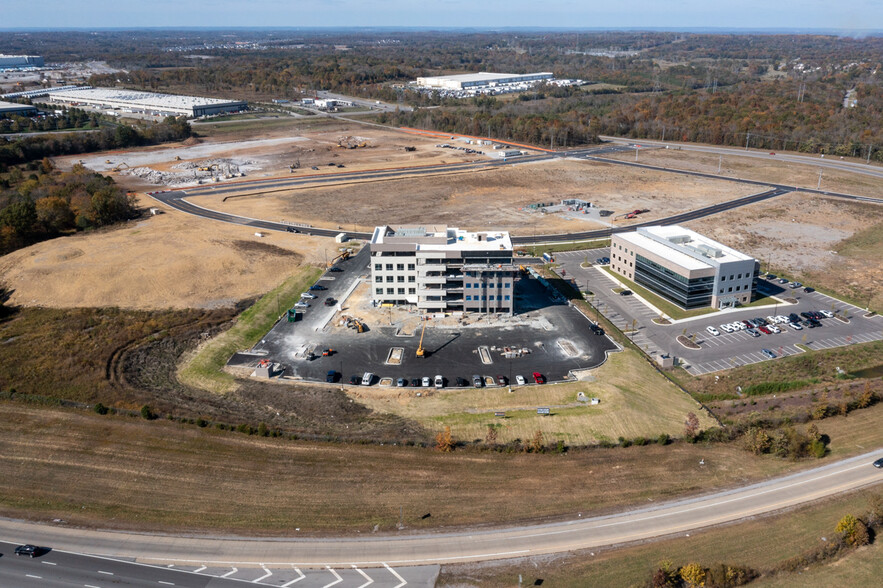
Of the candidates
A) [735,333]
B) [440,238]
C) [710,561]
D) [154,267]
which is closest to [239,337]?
[154,267]

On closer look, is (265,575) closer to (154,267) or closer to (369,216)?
(154,267)

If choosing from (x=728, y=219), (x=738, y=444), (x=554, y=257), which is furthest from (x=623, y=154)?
(x=738, y=444)

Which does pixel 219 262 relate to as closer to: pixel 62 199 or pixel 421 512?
pixel 62 199

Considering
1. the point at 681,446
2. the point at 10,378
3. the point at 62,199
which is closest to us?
the point at 681,446

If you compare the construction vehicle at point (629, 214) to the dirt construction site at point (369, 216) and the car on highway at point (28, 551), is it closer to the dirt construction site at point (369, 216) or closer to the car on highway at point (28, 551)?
the dirt construction site at point (369, 216)

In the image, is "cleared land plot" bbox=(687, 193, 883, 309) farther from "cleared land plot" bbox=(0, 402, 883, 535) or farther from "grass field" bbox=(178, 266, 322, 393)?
"grass field" bbox=(178, 266, 322, 393)
